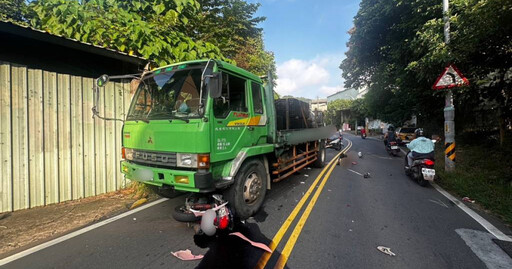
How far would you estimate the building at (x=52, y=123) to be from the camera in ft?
13.6

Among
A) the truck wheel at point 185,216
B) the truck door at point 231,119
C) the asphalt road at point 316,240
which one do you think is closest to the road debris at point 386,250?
the asphalt road at point 316,240

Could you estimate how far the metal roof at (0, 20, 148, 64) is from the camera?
3994 millimetres

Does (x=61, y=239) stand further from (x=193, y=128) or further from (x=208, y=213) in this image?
(x=193, y=128)

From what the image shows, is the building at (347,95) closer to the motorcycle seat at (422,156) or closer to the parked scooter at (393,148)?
the parked scooter at (393,148)

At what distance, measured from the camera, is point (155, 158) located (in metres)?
3.58

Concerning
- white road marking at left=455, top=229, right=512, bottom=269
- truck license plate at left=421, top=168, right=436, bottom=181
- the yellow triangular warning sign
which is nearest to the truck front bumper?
white road marking at left=455, top=229, right=512, bottom=269

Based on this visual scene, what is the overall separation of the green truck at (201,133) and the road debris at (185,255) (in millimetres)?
757

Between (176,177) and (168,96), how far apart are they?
4.46ft

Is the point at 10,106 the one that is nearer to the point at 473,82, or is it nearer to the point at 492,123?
the point at 473,82

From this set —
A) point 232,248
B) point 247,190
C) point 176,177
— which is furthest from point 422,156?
point 176,177

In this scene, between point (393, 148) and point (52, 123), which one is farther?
point (393, 148)

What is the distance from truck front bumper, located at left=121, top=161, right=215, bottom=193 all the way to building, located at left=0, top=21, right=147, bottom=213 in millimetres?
2017

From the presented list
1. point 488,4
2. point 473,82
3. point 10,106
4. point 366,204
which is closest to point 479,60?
point 473,82

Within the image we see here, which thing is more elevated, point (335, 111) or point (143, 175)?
point (335, 111)
